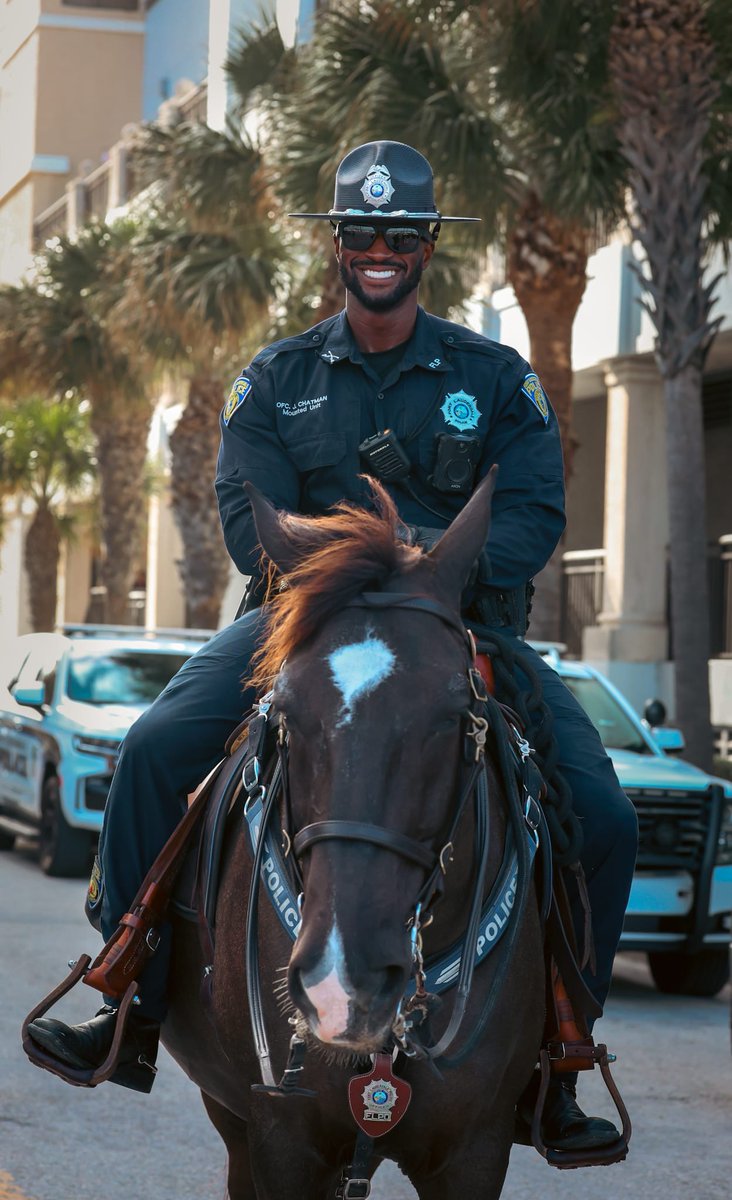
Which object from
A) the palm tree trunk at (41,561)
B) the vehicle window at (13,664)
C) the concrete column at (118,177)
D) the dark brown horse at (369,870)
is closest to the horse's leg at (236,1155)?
the dark brown horse at (369,870)

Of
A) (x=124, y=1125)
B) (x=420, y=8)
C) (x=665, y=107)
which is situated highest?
(x=420, y=8)

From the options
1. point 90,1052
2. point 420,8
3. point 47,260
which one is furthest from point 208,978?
point 47,260

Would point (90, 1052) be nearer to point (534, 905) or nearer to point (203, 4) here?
point (534, 905)

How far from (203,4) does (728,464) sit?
2676 centimetres

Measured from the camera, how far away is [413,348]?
180 inches

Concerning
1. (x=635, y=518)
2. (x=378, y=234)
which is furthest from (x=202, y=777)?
(x=635, y=518)

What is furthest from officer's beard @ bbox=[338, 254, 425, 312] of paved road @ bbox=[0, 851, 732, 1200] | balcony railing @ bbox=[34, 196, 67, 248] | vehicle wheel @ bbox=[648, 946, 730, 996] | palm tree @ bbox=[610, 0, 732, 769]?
balcony railing @ bbox=[34, 196, 67, 248]

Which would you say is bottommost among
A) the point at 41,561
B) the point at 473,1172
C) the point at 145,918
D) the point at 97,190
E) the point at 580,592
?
the point at 473,1172

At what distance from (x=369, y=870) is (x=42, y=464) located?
3532 centimetres

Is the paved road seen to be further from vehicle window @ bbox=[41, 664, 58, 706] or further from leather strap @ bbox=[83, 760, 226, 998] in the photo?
vehicle window @ bbox=[41, 664, 58, 706]

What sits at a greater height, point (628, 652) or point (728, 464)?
point (728, 464)

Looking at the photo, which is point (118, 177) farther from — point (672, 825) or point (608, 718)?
point (672, 825)

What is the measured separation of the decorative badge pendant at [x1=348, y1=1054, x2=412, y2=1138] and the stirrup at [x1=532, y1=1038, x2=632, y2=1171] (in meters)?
0.76

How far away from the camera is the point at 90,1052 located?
4.66 meters
